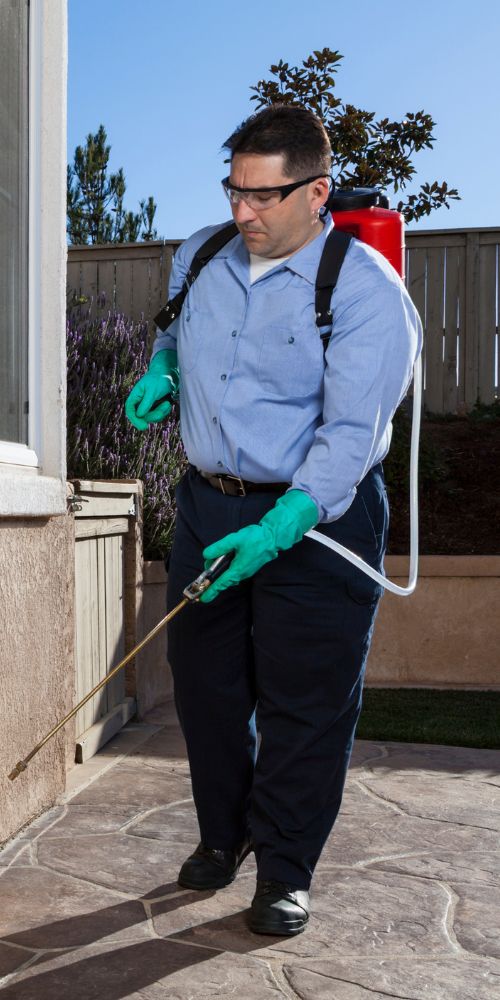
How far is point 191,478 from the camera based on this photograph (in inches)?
112

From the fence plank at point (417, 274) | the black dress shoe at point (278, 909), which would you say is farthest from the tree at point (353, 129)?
the black dress shoe at point (278, 909)

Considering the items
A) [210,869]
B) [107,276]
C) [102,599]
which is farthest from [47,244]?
[107,276]

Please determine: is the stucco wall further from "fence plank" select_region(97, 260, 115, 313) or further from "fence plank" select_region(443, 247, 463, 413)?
"fence plank" select_region(97, 260, 115, 313)

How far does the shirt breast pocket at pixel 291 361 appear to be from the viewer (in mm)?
2594

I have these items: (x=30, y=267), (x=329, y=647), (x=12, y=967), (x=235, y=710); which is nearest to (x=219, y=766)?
(x=235, y=710)

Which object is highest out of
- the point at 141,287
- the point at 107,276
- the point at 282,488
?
the point at 107,276

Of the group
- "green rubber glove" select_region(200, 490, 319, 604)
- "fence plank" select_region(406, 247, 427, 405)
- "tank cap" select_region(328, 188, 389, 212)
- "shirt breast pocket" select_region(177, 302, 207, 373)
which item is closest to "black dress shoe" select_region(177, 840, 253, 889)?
"green rubber glove" select_region(200, 490, 319, 604)

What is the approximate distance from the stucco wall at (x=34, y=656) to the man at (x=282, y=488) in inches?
25.2

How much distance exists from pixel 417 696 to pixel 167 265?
4915 millimetres

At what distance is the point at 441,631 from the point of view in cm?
615

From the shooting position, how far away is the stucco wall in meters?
3.24

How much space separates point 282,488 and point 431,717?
296 centimetres

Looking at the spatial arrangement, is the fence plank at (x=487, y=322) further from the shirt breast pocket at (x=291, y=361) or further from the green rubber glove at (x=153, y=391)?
the shirt breast pocket at (x=291, y=361)

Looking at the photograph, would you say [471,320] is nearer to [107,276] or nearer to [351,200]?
[107,276]
